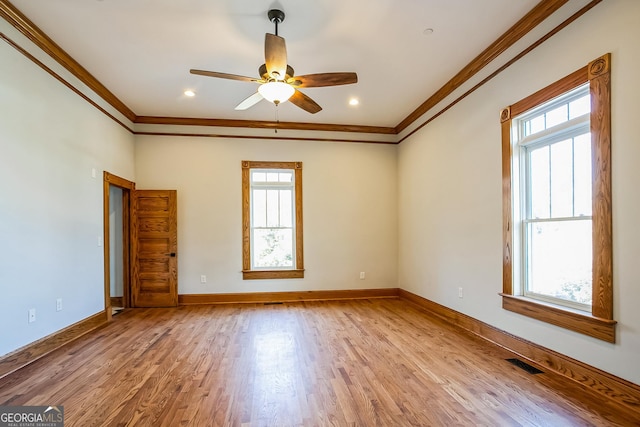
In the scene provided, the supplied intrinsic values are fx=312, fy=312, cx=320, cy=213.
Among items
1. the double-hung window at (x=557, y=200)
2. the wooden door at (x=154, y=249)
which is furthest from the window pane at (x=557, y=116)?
A: the wooden door at (x=154, y=249)

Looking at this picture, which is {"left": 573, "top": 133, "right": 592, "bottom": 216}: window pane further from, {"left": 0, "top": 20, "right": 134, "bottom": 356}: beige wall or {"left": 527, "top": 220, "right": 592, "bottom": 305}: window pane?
{"left": 0, "top": 20, "right": 134, "bottom": 356}: beige wall

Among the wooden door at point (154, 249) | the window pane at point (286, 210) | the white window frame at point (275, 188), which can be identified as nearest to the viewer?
the wooden door at point (154, 249)

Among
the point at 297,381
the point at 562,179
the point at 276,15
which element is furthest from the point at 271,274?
the point at 562,179

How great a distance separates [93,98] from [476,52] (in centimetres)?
458

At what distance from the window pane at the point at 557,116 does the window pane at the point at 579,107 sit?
0.06 meters

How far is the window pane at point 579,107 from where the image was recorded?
2.41 metres

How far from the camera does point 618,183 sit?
83.9 inches

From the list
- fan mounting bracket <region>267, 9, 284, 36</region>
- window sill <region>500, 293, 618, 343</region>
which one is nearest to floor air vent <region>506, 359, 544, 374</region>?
window sill <region>500, 293, 618, 343</region>

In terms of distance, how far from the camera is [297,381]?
2492 millimetres

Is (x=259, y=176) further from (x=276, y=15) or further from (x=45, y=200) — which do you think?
(x=276, y=15)

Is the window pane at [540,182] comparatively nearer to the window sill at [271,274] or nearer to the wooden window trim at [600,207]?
the wooden window trim at [600,207]

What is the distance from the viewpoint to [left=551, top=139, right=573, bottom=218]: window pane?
2604 mm

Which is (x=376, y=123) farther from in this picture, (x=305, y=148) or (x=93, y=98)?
(x=93, y=98)

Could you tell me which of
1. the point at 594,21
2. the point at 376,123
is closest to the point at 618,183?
the point at 594,21
